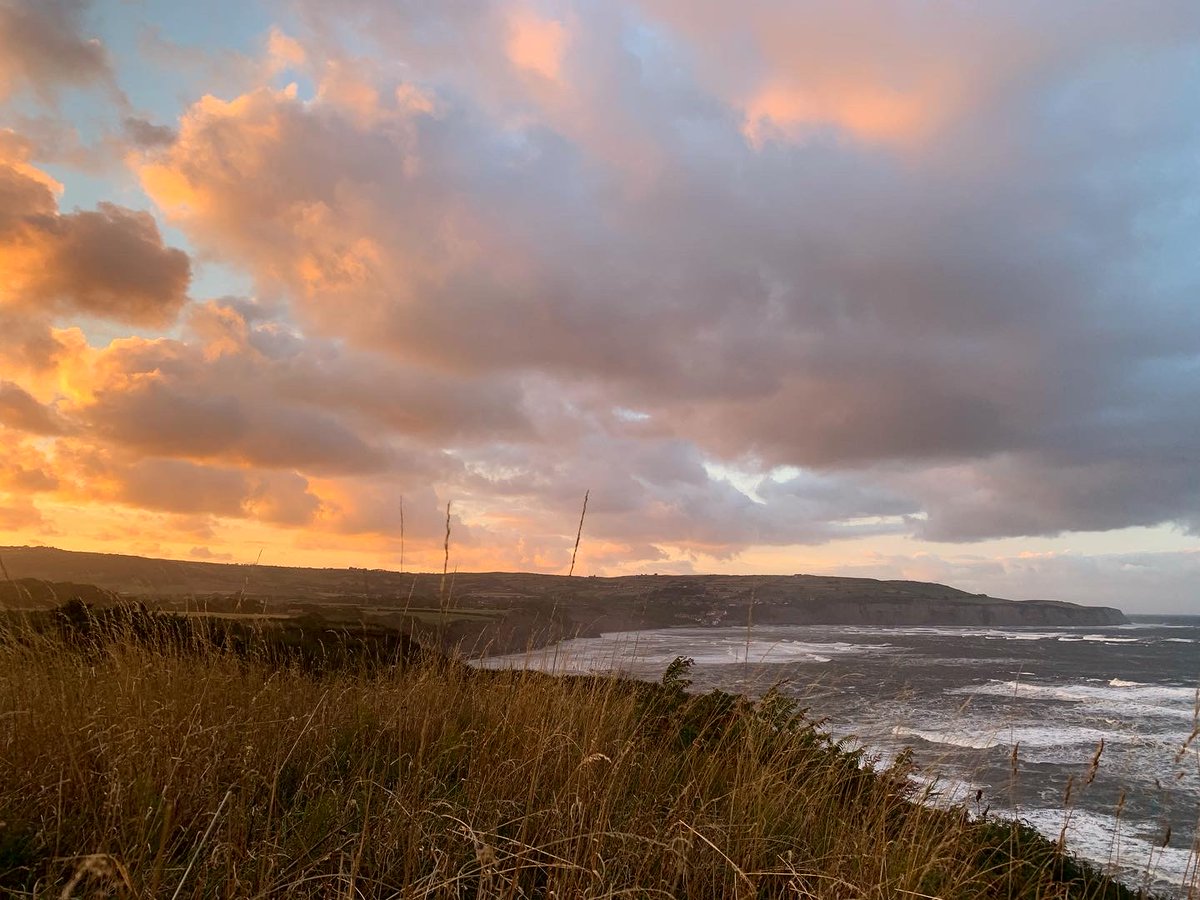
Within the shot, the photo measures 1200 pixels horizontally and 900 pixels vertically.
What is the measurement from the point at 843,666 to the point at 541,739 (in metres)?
41.7

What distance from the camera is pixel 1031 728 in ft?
88.3

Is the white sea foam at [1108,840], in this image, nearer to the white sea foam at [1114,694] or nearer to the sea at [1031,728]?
the sea at [1031,728]

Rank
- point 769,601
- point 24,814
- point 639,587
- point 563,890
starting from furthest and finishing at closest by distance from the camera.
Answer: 1. point 769,601
2. point 639,587
3. point 24,814
4. point 563,890

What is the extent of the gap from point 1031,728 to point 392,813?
30.0m

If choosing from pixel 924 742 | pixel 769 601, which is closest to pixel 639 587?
pixel 769 601

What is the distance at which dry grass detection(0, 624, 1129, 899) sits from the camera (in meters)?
2.82

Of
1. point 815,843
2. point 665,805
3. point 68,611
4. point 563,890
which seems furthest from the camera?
point 68,611

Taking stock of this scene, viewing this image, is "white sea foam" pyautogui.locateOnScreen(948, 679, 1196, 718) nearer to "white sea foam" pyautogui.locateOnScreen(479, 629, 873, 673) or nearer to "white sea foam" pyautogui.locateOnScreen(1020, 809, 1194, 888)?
"white sea foam" pyautogui.locateOnScreen(479, 629, 873, 673)

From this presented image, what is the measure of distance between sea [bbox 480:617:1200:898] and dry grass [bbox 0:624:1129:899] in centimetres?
105

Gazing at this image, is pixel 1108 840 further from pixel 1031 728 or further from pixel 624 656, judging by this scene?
pixel 1031 728

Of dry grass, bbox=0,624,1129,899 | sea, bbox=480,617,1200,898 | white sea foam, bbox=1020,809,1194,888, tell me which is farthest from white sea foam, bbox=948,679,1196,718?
dry grass, bbox=0,624,1129,899

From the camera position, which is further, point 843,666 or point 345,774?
point 843,666

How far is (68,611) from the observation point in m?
11.9

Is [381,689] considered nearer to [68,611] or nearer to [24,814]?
[24,814]
